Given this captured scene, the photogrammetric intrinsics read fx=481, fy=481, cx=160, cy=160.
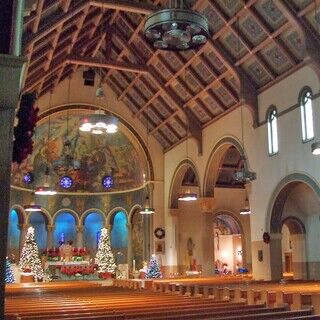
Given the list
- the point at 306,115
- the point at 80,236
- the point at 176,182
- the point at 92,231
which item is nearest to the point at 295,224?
the point at 306,115

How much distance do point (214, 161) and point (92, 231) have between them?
11234 mm

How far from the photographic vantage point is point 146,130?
24.2 m

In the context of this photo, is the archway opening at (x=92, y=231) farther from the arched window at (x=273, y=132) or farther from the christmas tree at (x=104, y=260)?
the arched window at (x=273, y=132)

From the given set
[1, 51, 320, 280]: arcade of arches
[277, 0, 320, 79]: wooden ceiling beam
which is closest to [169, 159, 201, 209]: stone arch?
[1, 51, 320, 280]: arcade of arches

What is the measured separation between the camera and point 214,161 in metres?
20.1

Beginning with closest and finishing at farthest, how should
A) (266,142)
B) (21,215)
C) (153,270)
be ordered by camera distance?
(266,142) → (153,270) → (21,215)

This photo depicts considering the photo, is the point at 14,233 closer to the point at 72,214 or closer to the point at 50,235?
the point at 50,235

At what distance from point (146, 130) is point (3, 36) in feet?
68.9

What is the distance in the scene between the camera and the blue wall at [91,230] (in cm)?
2811

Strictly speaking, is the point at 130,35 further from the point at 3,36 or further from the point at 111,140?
the point at 3,36

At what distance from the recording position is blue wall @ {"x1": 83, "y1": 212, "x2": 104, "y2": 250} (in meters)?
28.1

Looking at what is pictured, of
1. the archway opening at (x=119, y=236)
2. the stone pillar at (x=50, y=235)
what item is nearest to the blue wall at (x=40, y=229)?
the stone pillar at (x=50, y=235)

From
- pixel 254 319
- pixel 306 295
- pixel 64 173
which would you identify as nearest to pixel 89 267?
pixel 64 173

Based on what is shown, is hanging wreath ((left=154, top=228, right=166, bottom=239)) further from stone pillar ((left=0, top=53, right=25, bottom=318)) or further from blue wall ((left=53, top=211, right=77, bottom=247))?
stone pillar ((left=0, top=53, right=25, bottom=318))
